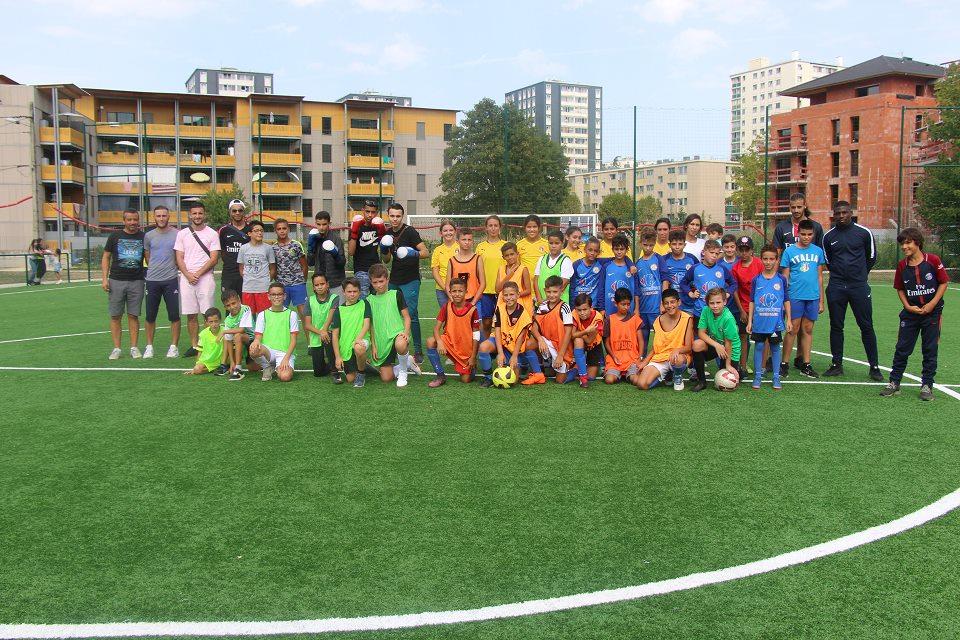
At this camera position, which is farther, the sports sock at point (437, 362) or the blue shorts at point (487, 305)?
the blue shorts at point (487, 305)

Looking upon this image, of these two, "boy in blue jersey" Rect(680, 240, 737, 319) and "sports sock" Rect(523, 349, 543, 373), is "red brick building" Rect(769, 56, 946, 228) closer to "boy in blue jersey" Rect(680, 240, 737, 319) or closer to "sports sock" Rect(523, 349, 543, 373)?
"boy in blue jersey" Rect(680, 240, 737, 319)

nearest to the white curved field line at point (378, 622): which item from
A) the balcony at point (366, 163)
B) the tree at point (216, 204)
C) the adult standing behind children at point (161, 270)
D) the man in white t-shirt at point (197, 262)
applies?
the man in white t-shirt at point (197, 262)

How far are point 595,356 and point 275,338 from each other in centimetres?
346

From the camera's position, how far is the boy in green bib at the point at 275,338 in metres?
8.18

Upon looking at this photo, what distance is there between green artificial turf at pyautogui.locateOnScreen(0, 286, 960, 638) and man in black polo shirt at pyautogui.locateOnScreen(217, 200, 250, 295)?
2380mm

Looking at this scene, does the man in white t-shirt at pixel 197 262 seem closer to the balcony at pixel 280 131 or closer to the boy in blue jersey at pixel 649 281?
the boy in blue jersey at pixel 649 281

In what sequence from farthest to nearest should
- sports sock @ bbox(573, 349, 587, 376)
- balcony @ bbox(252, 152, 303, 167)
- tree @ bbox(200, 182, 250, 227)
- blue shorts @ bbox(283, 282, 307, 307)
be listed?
balcony @ bbox(252, 152, 303, 167)
tree @ bbox(200, 182, 250, 227)
blue shorts @ bbox(283, 282, 307, 307)
sports sock @ bbox(573, 349, 587, 376)

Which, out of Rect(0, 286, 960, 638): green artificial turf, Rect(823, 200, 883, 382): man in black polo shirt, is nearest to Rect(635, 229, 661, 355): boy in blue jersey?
Rect(0, 286, 960, 638): green artificial turf

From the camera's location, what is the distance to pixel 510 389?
25.0 feet

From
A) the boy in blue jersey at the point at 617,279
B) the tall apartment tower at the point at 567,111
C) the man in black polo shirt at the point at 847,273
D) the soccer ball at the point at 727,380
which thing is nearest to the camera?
the soccer ball at the point at 727,380

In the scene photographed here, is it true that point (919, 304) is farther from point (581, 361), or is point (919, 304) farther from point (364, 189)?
point (364, 189)

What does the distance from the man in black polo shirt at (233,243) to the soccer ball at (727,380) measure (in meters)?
5.78

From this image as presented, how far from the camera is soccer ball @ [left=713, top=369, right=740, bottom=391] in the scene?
7477mm

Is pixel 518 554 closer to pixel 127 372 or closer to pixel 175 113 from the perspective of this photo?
pixel 127 372
